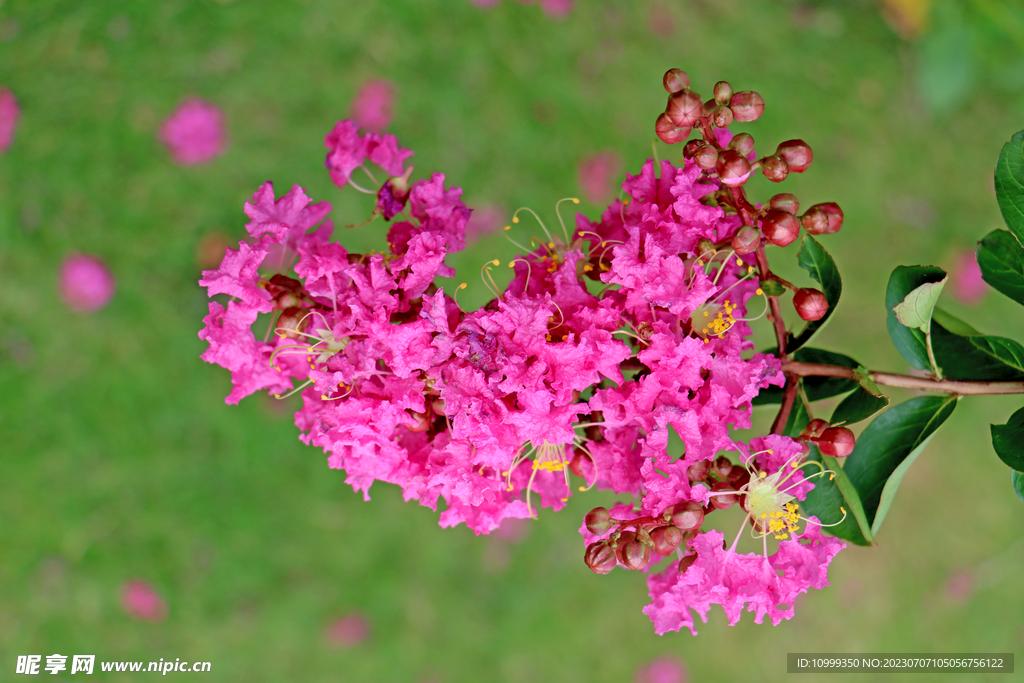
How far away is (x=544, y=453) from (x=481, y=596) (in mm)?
2346

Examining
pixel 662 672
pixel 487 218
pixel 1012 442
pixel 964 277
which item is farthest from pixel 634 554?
pixel 964 277

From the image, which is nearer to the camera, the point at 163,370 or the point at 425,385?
the point at 425,385

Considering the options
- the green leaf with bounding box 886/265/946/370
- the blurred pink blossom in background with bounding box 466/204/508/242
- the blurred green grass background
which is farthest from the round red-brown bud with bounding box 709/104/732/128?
the blurred pink blossom in background with bounding box 466/204/508/242

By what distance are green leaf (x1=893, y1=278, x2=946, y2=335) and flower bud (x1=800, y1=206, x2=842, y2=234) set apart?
221mm

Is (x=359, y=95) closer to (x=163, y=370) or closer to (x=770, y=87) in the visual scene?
(x=163, y=370)

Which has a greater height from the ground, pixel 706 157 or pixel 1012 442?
pixel 706 157

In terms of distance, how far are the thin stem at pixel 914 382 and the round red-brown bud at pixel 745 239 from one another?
29cm

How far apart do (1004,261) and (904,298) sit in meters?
0.29

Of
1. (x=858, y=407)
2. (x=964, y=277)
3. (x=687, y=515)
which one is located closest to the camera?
(x=687, y=515)

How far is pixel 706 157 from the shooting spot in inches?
53.2

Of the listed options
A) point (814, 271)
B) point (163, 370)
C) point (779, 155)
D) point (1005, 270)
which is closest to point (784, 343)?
point (814, 271)

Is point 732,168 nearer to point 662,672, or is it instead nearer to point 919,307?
point 919,307

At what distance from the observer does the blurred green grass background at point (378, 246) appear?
129 inches

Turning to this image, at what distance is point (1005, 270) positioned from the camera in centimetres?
154
